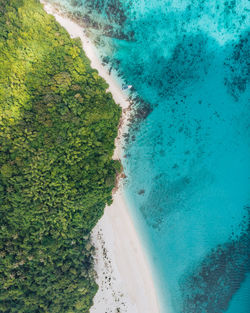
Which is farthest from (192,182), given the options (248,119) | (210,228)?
(248,119)

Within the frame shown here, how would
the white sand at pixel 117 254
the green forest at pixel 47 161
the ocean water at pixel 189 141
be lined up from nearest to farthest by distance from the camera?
the green forest at pixel 47 161, the white sand at pixel 117 254, the ocean water at pixel 189 141

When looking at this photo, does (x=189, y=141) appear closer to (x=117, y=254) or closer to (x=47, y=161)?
(x=117, y=254)

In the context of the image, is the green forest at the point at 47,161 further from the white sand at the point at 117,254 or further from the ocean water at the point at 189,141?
the ocean water at the point at 189,141

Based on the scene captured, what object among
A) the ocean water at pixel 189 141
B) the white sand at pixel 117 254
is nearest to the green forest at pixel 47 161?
the white sand at pixel 117 254

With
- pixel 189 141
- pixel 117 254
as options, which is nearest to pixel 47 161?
pixel 117 254

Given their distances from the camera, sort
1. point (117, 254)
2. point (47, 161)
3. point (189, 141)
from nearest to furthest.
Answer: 1. point (47, 161)
2. point (117, 254)
3. point (189, 141)

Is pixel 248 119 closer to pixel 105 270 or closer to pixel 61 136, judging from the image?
pixel 61 136

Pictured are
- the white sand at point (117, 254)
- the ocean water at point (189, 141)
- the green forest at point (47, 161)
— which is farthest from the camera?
the ocean water at point (189, 141)
